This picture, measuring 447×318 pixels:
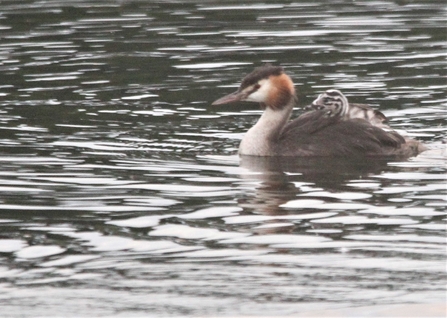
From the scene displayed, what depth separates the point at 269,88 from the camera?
14.8 meters

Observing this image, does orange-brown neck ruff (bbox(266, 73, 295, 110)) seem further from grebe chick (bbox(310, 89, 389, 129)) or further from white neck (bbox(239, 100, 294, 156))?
grebe chick (bbox(310, 89, 389, 129))

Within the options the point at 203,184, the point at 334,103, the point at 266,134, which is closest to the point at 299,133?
the point at 266,134

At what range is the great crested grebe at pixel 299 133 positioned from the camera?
14188 mm

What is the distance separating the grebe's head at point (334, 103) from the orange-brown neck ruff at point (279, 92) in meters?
0.36

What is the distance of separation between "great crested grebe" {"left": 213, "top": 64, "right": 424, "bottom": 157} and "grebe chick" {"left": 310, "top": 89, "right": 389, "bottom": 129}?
8 centimetres

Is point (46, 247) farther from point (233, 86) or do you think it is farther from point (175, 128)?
point (233, 86)

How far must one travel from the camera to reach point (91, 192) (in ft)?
40.7

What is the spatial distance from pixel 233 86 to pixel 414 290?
941 cm

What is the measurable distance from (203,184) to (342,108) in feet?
8.35

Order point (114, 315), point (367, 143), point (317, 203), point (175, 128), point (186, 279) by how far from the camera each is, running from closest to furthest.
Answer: point (114, 315), point (186, 279), point (317, 203), point (367, 143), point (175, 128)

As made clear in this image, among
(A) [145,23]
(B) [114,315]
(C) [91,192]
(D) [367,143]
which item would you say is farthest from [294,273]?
(A) [145,23]

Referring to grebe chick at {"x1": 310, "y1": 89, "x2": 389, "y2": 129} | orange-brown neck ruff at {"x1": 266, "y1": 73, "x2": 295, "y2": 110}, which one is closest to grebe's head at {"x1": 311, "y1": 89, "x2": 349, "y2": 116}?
grebe chick at {"x1": 310, "y1": 89, "x2": 389, "y2": 129}

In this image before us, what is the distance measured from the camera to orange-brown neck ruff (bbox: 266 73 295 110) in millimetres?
14742

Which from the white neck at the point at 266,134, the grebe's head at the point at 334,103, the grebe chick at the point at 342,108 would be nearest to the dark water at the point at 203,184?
the white neck at the point at 266,134
